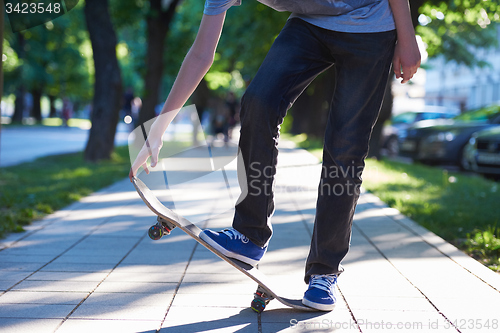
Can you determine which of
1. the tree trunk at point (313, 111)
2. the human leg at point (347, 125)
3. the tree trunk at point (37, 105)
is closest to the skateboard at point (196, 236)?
the human leg at point (347, 125)

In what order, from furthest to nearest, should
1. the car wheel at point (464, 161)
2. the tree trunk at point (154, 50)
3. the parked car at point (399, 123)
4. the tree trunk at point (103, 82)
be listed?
the parked car at point (399, 123) < the tree trunk at point (154, 50) < the tree trunk at point (103, 82) < the car wheel at point (464, 161)

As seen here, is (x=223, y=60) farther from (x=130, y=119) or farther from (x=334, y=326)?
(x=334, y=326)

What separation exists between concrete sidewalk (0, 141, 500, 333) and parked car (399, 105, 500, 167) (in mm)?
7555

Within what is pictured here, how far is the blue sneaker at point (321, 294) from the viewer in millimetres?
2703

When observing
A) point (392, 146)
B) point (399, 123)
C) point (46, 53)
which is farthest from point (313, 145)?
point (46, 53)

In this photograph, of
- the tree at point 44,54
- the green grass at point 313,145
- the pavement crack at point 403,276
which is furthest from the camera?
the tree at point 44,54

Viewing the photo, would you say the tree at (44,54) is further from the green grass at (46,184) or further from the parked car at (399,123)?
the green grass at (46,184)

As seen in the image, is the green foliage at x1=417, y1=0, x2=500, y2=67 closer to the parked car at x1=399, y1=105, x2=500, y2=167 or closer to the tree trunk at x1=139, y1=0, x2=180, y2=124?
the parked car at x1=399, y1=105, x2=500, y2=167

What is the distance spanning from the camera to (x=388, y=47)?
8.64 feet

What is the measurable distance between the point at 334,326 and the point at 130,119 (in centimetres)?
2054

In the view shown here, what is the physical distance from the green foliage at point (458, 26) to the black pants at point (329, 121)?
7.39m

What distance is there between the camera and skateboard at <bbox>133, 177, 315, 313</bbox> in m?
2.51

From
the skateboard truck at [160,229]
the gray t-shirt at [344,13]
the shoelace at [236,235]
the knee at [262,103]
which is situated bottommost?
the shoelace at [236,235]

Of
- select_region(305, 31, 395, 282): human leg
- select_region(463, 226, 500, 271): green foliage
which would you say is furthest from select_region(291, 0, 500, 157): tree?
select_region(305, 31, 395, 282): human leg
